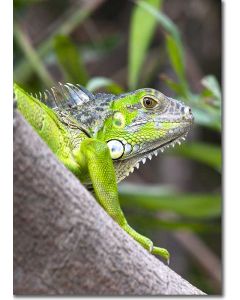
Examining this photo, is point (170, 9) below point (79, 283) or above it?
above

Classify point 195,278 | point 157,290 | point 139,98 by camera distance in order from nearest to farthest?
point 157,290 → point 139,98 → point 195,278

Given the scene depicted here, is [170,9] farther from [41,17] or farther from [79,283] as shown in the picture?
[79,283]

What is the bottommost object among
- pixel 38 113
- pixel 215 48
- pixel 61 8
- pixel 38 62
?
pixel 38 113

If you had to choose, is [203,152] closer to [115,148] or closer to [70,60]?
[70,60]

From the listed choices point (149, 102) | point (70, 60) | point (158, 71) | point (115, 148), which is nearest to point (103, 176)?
point (115, 148)

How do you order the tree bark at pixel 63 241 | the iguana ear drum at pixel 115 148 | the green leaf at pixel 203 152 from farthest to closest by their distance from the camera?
the green leaf at pixel 203 152 < the iguana ear drum at pixel 115 148 < the tree bark at pixel 63 241

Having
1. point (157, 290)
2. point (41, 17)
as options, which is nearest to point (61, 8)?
point (41, 17)

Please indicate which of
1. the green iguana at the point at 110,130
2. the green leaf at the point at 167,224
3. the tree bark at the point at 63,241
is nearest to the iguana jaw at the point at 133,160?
the green iguana at the point at 110,130

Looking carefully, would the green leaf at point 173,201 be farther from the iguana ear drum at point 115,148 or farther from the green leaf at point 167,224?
the iguana ear drum at point 115,148
